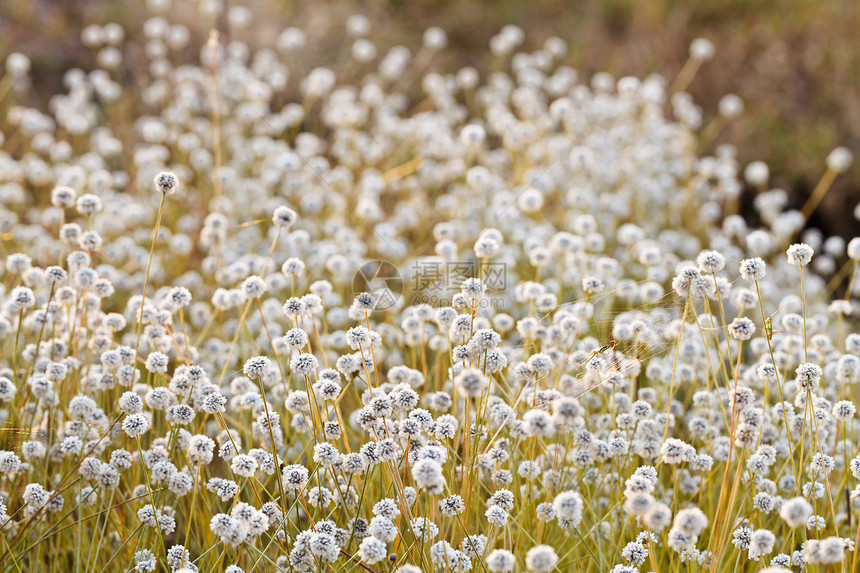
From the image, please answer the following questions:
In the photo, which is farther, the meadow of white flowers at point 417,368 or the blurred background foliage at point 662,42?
the blurred background foliage at point 662,42

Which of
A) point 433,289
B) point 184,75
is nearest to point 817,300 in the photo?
point 433,289

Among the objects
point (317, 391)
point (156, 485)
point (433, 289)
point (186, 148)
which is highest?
point (186, 148)

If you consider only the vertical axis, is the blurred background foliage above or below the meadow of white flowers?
above

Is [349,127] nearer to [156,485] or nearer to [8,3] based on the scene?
[156,485]

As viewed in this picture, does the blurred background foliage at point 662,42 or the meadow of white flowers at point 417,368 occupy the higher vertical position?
the blurred background foliage at point 662,42

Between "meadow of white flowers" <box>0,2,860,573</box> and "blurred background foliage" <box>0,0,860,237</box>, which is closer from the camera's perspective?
"meadow of white flowers" <box>0,2,860,573</box>
